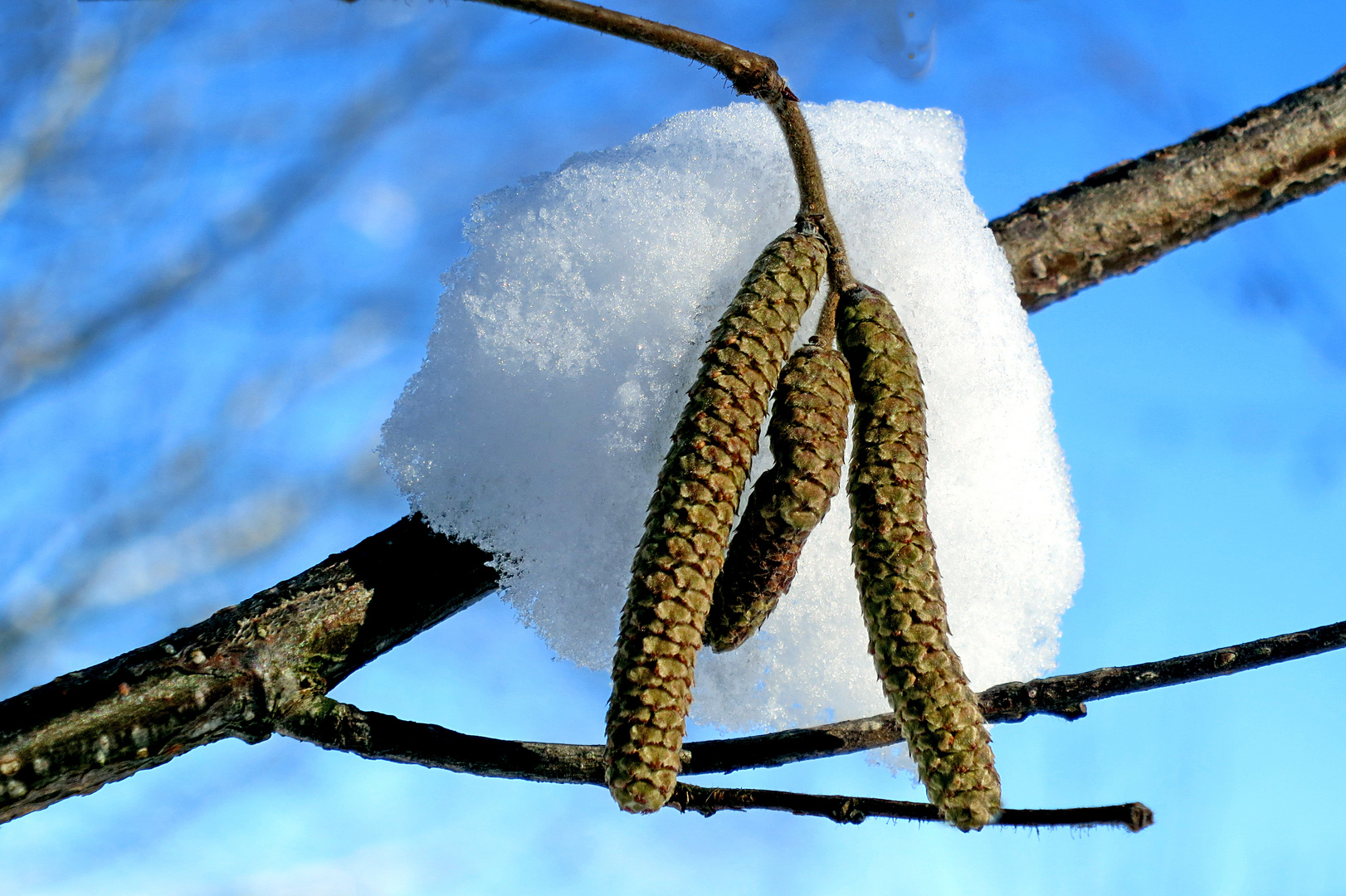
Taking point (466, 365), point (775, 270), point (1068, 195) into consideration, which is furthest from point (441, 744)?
point (1068, 195)

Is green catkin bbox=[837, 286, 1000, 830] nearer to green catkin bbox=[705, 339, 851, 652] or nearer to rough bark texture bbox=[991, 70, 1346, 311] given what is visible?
green catkin bbox=[705, 339, 851, 652]

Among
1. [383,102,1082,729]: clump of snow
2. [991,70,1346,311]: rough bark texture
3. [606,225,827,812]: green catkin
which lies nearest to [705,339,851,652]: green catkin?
[606,225,827,812]: green catkin

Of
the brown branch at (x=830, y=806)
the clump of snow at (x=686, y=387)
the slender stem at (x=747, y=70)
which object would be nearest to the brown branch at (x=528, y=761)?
the brown branch at (x=830, y=806)

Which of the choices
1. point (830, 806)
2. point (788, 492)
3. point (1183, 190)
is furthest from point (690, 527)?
point (1183, 190)

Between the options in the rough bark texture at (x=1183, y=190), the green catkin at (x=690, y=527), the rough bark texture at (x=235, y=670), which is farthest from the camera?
the rough bark texture at (x=1183, y=190)

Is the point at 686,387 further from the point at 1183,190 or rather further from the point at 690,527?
the point at 1183,190

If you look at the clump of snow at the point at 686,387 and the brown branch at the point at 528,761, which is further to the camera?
the clump of snow at the point at 686,387

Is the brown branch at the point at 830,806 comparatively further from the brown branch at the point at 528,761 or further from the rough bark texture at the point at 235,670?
the rough bark texture at the point at 235,670
